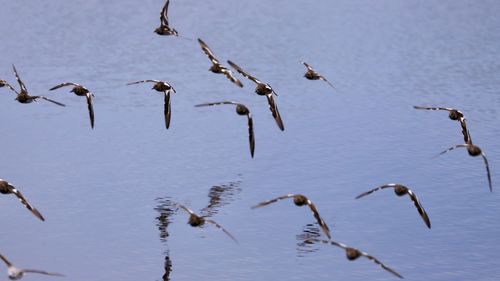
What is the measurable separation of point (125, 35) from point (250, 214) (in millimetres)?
66732

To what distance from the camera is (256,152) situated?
73500 millimetres

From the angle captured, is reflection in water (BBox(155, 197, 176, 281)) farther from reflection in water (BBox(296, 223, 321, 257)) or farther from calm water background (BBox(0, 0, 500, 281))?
reflection in water (BBox(296, 223, 321, 257))

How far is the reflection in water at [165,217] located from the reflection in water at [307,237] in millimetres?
5962

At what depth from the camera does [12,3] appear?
Answer: 477 feet

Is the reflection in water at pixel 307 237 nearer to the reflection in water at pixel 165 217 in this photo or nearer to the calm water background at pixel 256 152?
the calm water background at pixel 256 152

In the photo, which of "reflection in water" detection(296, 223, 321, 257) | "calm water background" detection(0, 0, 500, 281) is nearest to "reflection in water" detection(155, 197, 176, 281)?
"calm water background" detection(0, 0, 500, 281)

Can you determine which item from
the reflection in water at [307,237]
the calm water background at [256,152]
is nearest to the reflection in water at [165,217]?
the calm water background at [256,152]

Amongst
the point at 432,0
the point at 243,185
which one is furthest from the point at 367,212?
the point at 432,0

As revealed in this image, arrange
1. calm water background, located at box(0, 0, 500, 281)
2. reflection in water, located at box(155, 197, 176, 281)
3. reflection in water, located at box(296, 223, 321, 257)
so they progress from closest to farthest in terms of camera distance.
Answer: reflection in water, located at box(155, 197, 176, 281) < calm water background, located at box(0, 0, 500, 281) < reflection in water, located at box(296, 223, 321, 257)

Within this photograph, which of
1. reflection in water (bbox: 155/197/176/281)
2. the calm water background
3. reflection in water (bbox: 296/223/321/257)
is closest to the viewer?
reflection in water (bbox: 155/197/176/281)

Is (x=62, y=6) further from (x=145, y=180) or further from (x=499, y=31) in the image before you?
(x=145, y=180)

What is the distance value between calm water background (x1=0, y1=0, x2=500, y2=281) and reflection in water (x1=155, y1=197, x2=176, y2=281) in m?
0.20

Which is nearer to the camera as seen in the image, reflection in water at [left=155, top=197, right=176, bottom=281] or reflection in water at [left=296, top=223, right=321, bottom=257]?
reflection in water at [left=155, top=197, right=176, bottom=281]

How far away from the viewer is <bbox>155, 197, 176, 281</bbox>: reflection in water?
5274cm
